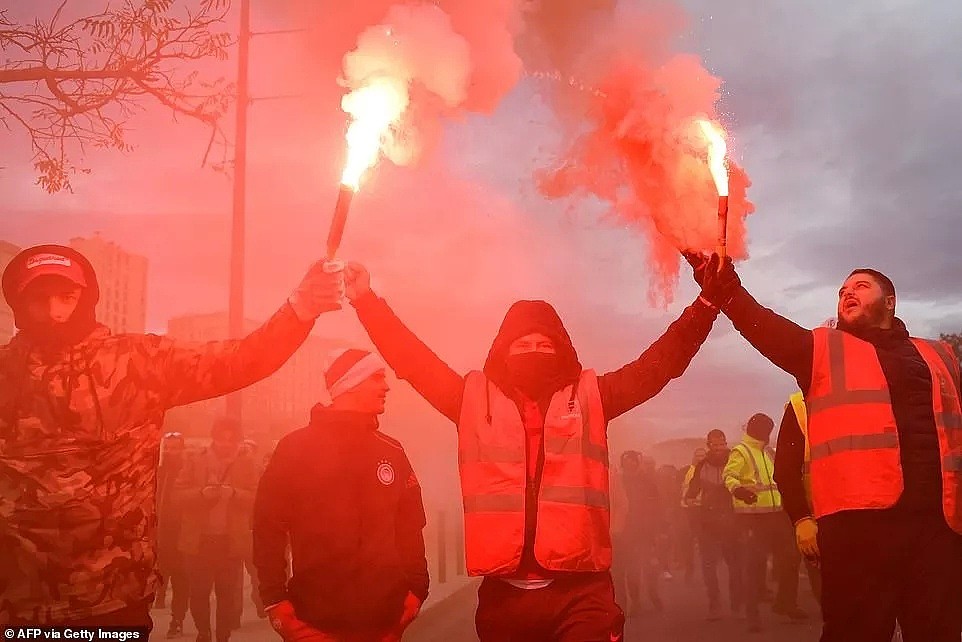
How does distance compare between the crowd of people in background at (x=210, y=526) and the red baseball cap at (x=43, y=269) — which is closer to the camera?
the red baseball cap at (x=43, y=269)

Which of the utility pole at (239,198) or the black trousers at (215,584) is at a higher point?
the utility pole at (239,198)

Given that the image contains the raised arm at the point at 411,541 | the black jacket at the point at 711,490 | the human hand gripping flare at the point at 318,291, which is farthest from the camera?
the black jacket at the point at 711,490

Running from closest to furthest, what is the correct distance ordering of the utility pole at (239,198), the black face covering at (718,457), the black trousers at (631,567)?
1. the utility pole at (239,198)
2. the black trousers at (631,567)
3. the black face covering at (718,457)

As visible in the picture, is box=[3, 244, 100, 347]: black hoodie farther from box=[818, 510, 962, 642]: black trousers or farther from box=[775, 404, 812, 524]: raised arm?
box=[818, 510, 962, 642]: black trousers

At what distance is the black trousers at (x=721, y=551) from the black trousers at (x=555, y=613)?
4894 millimetres

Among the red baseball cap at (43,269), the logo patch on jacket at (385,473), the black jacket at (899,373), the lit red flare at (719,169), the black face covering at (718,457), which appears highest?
the lit red flare at (719,169)

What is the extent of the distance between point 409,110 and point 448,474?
1199 centimetres

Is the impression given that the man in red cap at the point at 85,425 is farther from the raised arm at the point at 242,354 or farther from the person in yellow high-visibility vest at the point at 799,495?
the person in yellow high-visibility vest at the point at 799,495

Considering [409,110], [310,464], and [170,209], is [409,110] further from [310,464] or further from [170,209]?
[170,209]

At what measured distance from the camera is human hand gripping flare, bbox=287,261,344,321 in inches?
147

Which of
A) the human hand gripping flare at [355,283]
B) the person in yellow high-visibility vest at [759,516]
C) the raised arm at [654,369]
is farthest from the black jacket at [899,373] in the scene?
the person in yellow high-visibility vest at [759,516]

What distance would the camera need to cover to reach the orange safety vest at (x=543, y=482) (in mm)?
3424

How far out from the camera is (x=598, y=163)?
509 centimetres

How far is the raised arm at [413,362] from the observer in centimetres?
383
